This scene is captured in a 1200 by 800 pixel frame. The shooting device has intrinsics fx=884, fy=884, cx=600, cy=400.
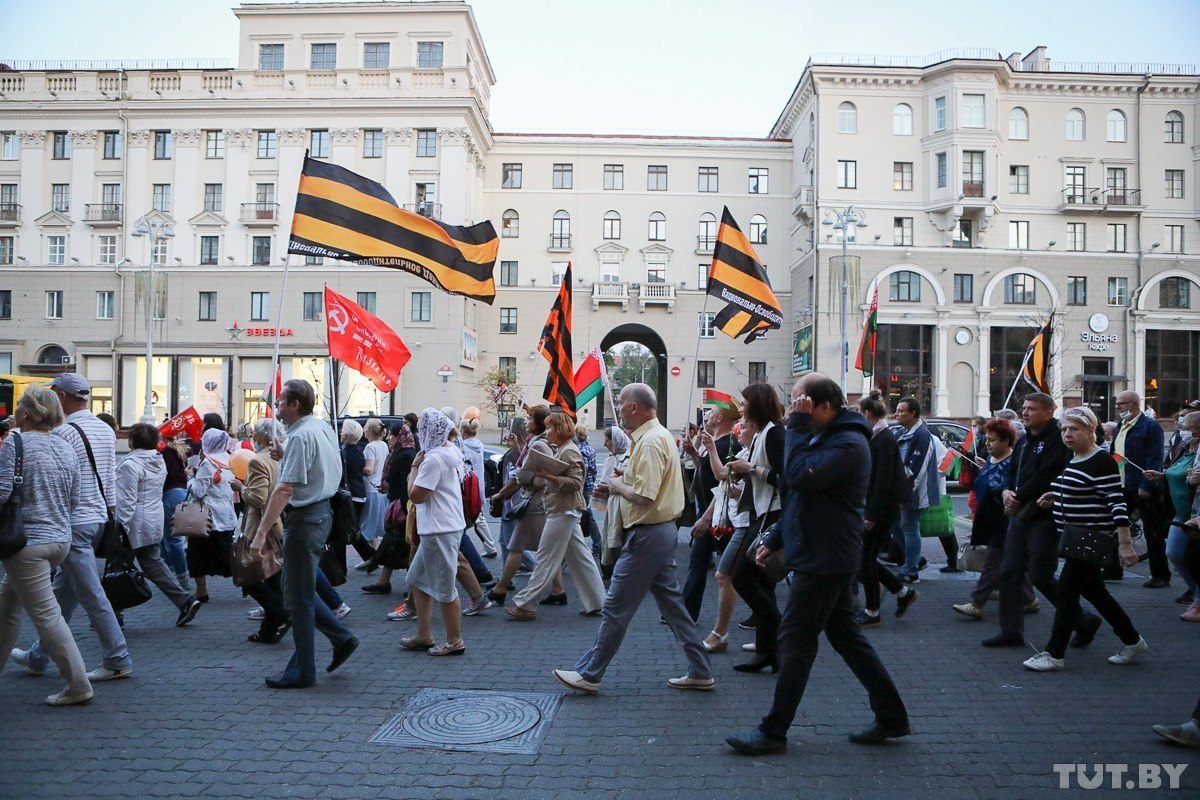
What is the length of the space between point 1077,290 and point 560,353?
45612mm

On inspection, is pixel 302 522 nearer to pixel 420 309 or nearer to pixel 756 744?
pixel 756 744

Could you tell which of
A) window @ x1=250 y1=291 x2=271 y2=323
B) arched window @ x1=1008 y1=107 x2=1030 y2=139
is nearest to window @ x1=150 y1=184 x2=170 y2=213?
window @ x1=250 y1=291 x2=271 y2=323

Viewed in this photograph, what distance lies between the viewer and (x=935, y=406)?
47469mm

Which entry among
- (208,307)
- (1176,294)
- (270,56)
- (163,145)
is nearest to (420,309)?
(208,307)

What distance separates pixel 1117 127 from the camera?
161 feet

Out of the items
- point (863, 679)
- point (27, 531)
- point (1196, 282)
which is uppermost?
point (1196, 282)

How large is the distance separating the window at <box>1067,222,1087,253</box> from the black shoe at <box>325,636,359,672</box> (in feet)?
170

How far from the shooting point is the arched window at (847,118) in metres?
48.2

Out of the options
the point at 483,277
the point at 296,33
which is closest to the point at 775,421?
the point at 483,277

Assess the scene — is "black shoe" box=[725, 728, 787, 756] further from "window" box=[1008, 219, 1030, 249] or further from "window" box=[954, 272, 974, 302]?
"window" box=[1008, 219, 1030, 249]

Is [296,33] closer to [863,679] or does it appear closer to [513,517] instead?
[513,517]

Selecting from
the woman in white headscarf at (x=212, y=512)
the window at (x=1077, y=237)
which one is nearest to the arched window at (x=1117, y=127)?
the window at (x=1077, y=237)

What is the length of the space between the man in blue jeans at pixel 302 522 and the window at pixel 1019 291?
4924 cm

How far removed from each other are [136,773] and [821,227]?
155 ft
